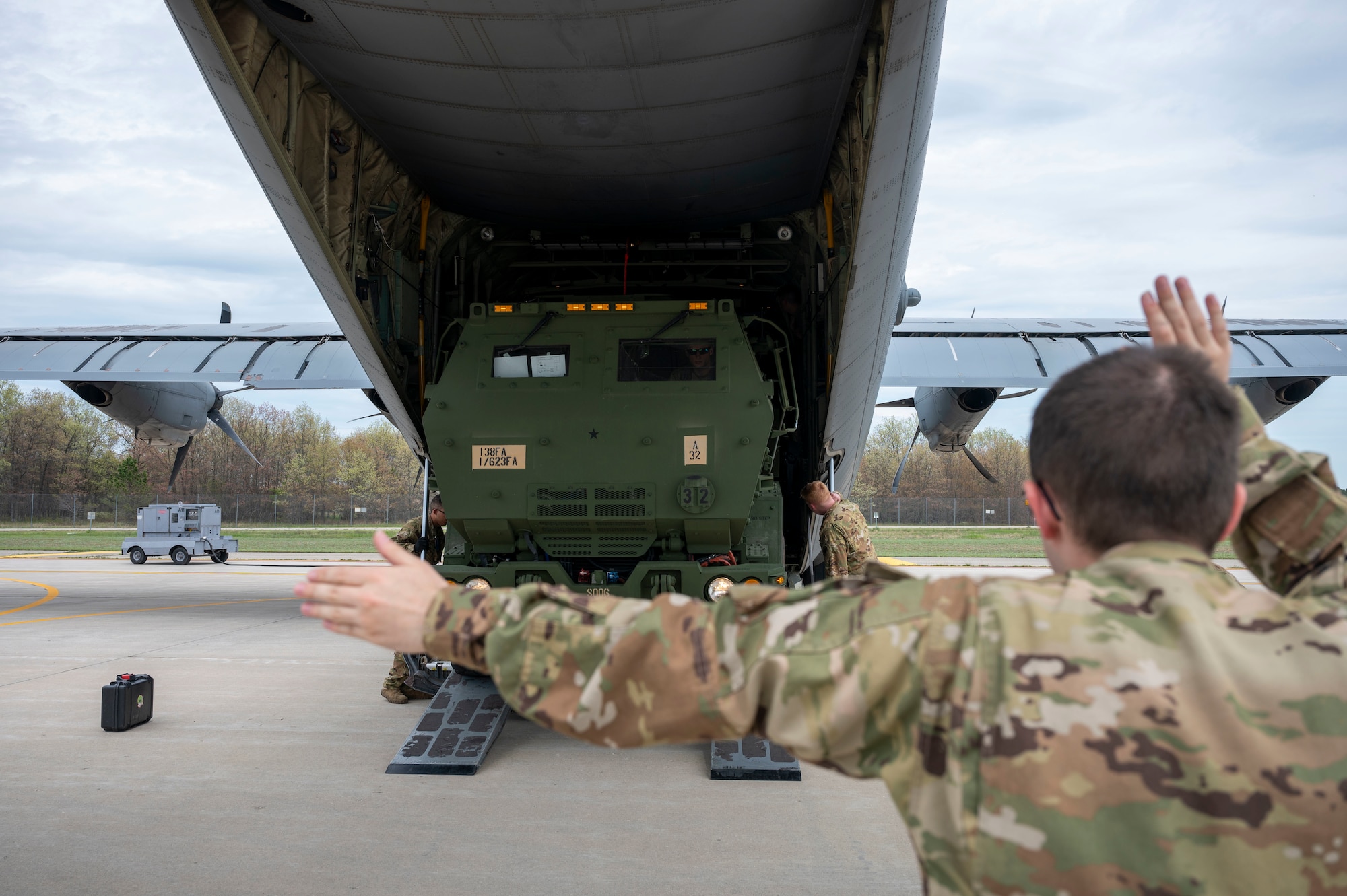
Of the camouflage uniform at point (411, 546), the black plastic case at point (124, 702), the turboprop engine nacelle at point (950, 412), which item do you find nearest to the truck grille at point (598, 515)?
the camouflage uniform at point (411, 546)

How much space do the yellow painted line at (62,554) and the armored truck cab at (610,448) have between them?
82.0 feet

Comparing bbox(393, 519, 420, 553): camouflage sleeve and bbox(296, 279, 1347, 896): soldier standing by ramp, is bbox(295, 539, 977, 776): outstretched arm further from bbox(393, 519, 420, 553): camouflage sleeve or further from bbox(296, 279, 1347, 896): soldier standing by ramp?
bbox(393, 519, 420, 553): camouflage sleeve

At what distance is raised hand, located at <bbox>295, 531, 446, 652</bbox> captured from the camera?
4.00 ft

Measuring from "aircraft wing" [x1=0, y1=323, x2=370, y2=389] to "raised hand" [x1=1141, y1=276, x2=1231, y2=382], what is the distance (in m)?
8.07

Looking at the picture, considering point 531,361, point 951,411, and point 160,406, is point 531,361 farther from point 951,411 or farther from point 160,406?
point 160,406

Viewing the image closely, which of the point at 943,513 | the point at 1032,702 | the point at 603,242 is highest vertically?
the point at 603,242

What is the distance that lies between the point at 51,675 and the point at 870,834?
668cm

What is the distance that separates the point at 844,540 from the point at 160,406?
8876 millimetres

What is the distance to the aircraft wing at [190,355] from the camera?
9133 millimetres

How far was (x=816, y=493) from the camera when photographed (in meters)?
6.10

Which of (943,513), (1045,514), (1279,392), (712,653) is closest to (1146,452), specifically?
(1045,514)

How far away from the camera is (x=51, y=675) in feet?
22.9

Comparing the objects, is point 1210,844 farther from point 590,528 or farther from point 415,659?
point 415,659

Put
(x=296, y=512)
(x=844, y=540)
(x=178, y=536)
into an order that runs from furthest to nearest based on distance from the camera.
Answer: (x=296, y=512) < (x=178, y=536) < (x=844, y=540)
